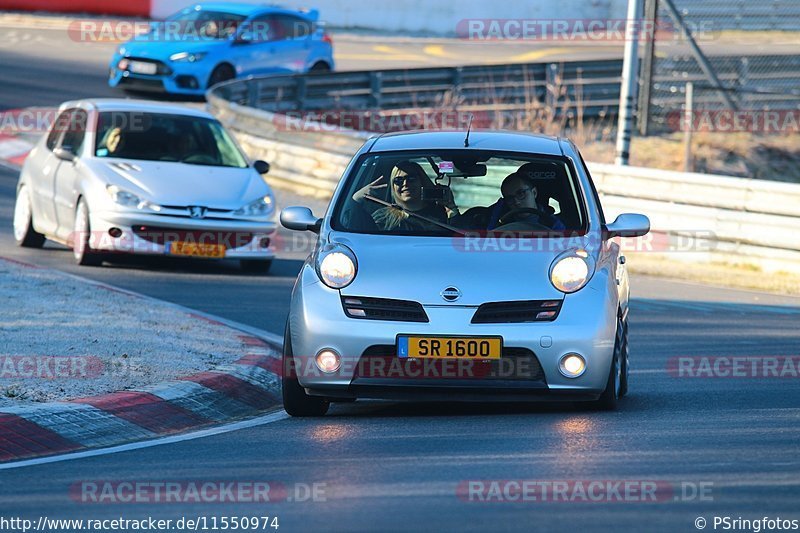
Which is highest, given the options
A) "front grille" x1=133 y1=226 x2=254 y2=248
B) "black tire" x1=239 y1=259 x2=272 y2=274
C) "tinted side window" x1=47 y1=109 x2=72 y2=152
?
"tinted side window" x1=47 y1=109 x2=72 y2=152

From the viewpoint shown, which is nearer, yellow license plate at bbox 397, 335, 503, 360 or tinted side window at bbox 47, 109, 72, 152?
yellow license plate at bbox 397, 335, 503, 360

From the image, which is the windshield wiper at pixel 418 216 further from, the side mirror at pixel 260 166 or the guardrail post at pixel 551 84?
the guardrail post at pixel 551 84

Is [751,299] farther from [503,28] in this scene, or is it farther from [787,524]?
[503,28]

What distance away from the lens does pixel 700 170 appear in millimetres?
28328

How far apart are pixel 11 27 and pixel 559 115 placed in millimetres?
14515

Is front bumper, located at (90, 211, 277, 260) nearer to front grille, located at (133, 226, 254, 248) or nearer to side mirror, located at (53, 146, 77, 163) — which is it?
front grille, located at (133, 226, 254, 248)

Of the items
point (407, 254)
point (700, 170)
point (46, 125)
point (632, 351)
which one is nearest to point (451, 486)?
point (407, 254)

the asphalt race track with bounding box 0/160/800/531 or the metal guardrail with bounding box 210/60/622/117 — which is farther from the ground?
the metal guardrail with bounding box 210/60/622/117

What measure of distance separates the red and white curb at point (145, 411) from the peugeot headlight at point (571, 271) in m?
1.90

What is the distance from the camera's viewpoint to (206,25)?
96.3 feet

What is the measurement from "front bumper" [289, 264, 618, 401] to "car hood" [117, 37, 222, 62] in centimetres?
2021

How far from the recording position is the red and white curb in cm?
763

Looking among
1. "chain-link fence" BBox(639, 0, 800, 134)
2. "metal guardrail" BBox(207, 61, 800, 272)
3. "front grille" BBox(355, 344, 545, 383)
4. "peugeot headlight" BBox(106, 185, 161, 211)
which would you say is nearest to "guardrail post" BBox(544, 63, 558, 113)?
"metal guardrail" BBox(207, 61, 800, 272)

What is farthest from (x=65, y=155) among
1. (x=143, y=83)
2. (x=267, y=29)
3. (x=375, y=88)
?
(x=267, y=29)
